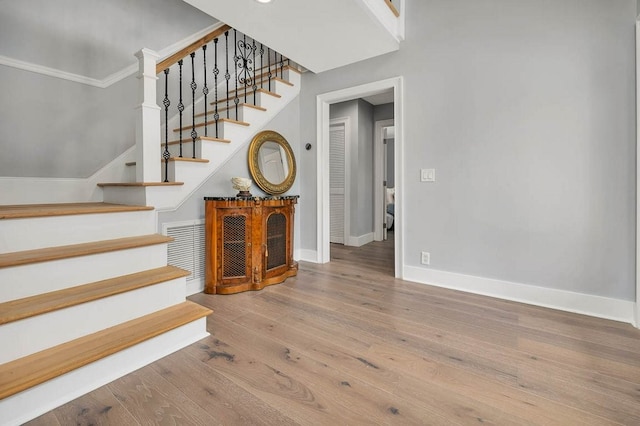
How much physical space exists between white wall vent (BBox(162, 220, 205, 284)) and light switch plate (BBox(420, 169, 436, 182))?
7.13 ft

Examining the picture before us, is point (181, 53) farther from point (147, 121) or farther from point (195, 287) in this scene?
point (195, 287)

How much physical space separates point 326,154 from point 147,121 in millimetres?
2030

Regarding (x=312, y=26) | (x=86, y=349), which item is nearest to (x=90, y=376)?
(x=86, y=349)

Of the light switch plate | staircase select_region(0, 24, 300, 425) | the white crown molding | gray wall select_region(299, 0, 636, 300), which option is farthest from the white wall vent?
the light switch plate

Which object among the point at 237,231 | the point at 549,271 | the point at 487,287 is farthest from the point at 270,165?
the point at 549,271

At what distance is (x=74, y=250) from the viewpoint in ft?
5.53

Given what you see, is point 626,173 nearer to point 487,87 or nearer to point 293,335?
point 487,87

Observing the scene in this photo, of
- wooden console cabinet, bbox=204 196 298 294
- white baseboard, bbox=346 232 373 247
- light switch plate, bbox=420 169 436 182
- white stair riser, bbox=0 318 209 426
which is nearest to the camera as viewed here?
white stair riser, bbox=0 318 209 426

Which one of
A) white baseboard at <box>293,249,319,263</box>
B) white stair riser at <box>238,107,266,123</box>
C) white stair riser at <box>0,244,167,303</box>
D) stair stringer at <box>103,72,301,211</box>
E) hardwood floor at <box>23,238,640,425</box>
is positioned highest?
white stair riser at <box>238,107,266,123</box>

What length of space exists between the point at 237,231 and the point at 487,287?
229cm

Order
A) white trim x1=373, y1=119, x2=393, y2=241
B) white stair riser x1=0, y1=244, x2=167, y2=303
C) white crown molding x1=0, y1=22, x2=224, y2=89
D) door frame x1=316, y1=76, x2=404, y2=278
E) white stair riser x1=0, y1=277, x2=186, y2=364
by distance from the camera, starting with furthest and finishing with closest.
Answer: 1. white trim x1=373, y1=119, x2=393, y2=241
2. door frame x1=316, y1=76, x2=404, y2=278
3. white crown molding x1=0, y1=22, x2=224, y2=89
4. white stair riser x1=0, y1=244, x2=167, y2=303
5. white stair riser x1=0, y1=277, x2=186, y2=364

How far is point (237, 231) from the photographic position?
2.67 meters

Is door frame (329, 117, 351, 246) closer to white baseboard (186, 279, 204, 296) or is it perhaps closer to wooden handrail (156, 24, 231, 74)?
wooden handrail (156, 24, 231, 74)

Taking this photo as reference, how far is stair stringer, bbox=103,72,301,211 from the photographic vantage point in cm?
237
